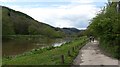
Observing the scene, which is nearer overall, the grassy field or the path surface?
the path surface

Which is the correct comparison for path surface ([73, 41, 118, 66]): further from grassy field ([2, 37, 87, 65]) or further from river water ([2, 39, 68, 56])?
river water ([2, 39, 68, 56])

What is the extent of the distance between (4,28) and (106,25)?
109m

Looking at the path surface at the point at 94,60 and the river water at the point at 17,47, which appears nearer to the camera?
the path surface at the point at 94,60

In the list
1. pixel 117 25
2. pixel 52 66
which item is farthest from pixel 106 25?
pixel 52 66

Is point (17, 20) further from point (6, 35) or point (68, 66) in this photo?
point (68, 66)

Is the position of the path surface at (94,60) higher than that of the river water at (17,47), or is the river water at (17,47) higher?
the path surface at (94,60)

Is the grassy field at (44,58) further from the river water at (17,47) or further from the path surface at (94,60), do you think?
the river water at (17,47)

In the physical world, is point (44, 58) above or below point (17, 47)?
above

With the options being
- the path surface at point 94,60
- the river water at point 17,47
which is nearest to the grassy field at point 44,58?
the path surface at point 94,60

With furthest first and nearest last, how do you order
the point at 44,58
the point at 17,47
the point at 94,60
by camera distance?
the point at 17,47
the point at 44,58
the point at 94,60

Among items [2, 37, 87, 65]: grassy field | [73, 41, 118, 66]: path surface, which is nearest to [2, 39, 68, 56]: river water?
[2, 37, 87, 65]: grassy field

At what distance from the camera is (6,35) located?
5084 inches

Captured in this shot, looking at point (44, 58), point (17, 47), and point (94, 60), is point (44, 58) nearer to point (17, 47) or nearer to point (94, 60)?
point (94, 60)

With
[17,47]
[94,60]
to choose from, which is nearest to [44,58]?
[94,60]
